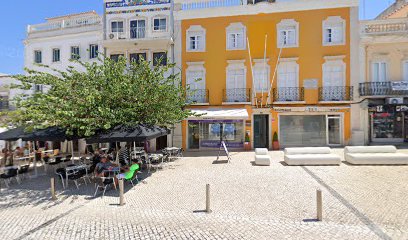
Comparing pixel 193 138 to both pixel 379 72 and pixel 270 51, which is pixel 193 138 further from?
pixel 379 72

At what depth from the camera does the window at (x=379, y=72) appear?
55.7 feet

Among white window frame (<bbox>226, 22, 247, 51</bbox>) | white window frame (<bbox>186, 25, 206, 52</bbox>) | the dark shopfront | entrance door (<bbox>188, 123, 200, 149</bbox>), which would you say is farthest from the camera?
entrance door (<bbox>188, 123, 200, 149</bbox>)

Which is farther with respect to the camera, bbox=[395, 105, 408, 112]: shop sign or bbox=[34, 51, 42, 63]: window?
bbox=[34, 51, 42, 63]: window

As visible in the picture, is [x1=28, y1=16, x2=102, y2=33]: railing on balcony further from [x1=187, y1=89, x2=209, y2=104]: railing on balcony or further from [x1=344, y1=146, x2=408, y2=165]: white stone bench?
[x1=344, y1=146, x2=408, y2=165]: white stone bench

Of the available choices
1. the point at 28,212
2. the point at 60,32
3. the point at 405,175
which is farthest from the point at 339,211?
the point at 60,32

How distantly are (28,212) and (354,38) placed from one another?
65.9 feet

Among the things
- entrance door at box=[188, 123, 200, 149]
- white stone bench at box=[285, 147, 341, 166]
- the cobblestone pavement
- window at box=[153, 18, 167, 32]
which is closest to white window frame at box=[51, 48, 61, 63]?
window at box=[153, 18, 167, 32]

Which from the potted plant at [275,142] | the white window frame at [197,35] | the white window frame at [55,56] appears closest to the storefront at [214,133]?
the potted plant at [275,142]

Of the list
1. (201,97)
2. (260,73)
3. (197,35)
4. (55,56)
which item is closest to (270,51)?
(260,73)

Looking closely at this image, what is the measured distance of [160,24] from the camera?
19047mm

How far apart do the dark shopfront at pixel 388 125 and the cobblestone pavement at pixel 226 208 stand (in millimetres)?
8003

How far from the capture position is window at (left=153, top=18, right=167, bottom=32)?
19.0 meters

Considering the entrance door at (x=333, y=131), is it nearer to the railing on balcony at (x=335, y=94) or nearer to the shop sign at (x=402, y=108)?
the railing on balcony at (x=335, y=94)

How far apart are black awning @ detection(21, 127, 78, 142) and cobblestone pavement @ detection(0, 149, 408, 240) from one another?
1.88 m
